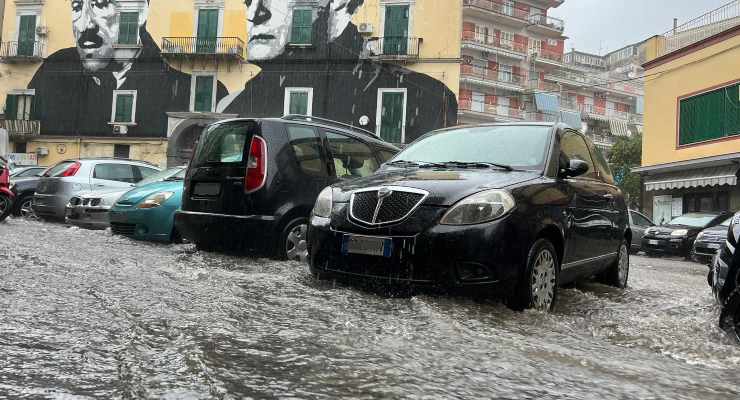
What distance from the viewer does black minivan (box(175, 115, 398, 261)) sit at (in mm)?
5547

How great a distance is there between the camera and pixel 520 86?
43.2m

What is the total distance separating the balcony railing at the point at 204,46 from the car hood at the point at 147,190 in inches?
801

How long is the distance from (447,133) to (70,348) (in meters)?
3.64

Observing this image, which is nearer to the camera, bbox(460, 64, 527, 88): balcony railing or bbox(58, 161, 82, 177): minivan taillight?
bbox(58, 161, 82, 177): minivan taillight

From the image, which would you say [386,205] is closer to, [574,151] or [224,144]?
[574,151]

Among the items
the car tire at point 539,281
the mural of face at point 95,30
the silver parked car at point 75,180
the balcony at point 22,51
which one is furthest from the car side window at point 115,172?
the balcony at point 22,51

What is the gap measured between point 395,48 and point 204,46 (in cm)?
885

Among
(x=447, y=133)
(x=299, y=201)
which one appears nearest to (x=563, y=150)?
(x=447, y=133)

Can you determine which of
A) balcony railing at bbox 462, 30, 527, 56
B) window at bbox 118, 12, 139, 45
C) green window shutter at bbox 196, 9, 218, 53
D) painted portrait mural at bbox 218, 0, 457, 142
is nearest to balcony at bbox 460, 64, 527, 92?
balcony railing at bbox 462, 30, 527, 56

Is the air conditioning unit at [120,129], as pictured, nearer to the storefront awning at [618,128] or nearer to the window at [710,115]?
the window at [710,115]

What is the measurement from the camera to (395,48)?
1020 inches

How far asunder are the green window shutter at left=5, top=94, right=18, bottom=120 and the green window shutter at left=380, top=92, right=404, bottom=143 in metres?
18.4

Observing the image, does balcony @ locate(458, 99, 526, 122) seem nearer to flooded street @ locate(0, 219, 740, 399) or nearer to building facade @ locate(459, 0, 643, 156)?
building facade @ locate(459, 0, 643, 156)

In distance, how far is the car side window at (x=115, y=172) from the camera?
10.2 m
